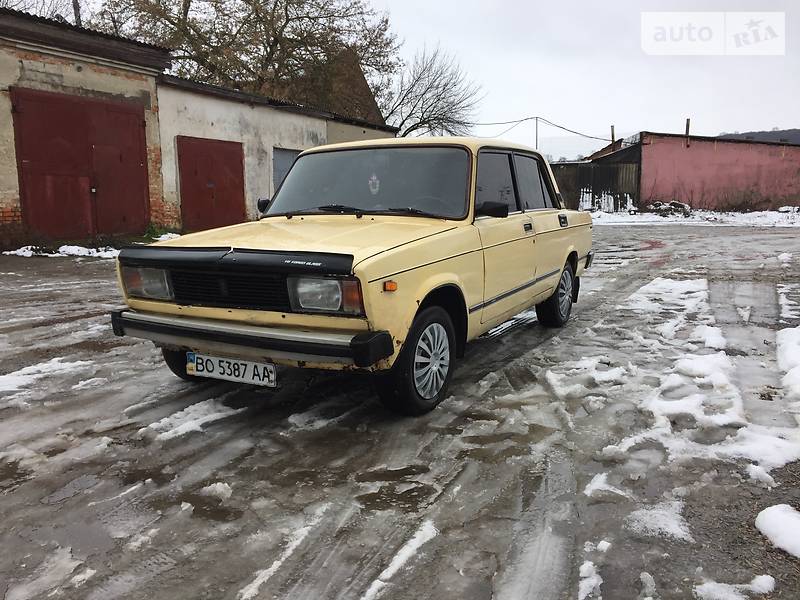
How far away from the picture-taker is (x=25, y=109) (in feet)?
36.9

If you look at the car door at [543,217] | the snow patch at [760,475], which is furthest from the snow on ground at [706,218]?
the snow patch at [760,475]

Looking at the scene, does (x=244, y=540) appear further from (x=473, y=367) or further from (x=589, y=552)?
(x=473, y=367)

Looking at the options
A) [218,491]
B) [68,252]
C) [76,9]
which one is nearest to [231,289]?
[218,491]

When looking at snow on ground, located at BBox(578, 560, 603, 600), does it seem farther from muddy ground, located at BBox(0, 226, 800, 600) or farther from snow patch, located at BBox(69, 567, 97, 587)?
snow patch, located at BBox(69, 567, 97, 587)

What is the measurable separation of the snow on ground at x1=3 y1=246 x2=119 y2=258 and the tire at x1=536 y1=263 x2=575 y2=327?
8936 mm

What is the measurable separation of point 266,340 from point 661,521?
2079 millimetres

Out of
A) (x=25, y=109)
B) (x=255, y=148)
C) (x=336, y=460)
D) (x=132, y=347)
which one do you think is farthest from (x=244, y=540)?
(x=255, y=148)

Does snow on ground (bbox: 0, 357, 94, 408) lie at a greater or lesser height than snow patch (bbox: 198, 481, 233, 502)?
greater

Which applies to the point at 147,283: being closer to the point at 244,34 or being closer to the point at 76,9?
the point at 244,34

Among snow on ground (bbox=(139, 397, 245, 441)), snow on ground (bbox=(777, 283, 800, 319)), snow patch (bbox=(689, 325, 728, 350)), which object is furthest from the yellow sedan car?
snow on ground (bbox=(777, 283, 800, 319))

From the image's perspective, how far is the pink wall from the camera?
1085 inches

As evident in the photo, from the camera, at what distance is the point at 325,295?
3.15 meters

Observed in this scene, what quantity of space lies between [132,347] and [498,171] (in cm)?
348

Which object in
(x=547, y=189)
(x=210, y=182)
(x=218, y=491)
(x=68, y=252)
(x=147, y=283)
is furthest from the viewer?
(x=210, y=182)
